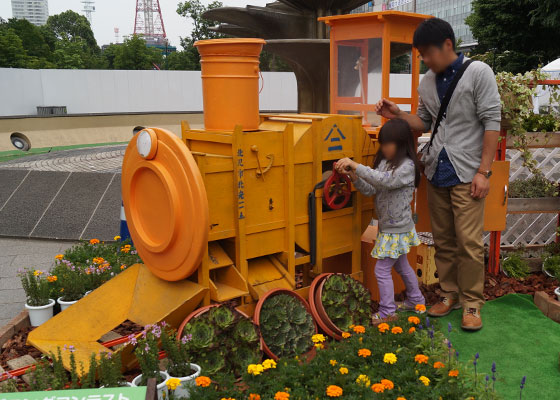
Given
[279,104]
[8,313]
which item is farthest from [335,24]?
[279,104]

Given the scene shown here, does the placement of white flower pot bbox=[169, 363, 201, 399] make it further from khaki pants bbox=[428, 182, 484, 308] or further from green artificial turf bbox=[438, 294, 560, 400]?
khaki pants bbox=[428, 182, 484, 308]

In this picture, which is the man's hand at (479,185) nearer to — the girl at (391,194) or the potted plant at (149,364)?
the girl at (391,194)

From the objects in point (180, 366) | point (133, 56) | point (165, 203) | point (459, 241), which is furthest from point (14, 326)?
point (133, 56)

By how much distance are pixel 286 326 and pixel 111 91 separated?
67.6 ft

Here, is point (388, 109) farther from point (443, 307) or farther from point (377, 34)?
point (443, 307)

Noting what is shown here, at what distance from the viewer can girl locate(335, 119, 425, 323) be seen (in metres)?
4.08

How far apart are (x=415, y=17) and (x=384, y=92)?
0.84 meters

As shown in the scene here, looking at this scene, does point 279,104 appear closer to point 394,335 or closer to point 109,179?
point 109,179

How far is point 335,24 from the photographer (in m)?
5.83

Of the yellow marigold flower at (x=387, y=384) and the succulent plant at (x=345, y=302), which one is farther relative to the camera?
the succulent plant at (x=345, y=302)

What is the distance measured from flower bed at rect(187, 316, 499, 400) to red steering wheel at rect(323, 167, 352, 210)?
1.15m

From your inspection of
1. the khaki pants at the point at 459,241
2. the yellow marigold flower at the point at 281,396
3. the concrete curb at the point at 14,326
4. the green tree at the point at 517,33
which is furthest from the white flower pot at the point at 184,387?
the green tree at the point at 517,33

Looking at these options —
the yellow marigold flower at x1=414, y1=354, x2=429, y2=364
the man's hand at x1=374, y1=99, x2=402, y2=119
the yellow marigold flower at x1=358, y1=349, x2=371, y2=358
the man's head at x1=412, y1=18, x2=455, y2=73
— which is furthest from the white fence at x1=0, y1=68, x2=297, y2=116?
the yellow marigold flower at x1=414, y1=354, x2=429, y2=364

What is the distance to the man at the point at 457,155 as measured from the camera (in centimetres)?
396
